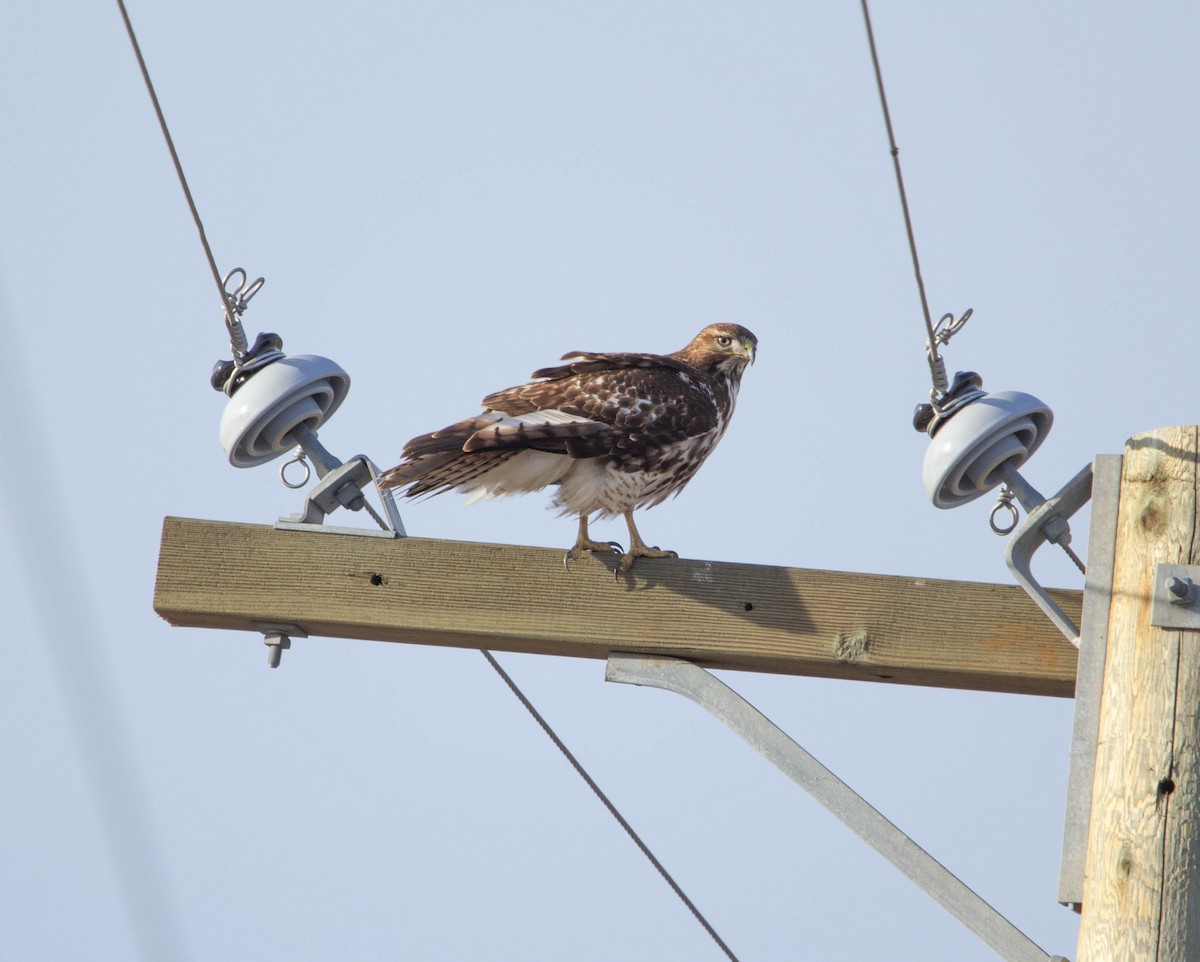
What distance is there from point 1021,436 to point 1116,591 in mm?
756

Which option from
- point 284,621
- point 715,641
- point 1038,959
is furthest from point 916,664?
point 284,621

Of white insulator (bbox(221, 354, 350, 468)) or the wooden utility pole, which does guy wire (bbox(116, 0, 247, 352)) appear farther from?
the wooden utility pole

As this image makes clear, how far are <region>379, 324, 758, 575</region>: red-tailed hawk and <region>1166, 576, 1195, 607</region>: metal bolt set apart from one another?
1.31 m

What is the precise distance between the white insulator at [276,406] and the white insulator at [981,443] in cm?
158

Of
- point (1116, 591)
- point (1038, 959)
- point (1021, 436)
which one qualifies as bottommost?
point (1038, 959)

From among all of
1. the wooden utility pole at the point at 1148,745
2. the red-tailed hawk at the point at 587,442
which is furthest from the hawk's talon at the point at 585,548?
the wooden utility pole at the point at 1148,745

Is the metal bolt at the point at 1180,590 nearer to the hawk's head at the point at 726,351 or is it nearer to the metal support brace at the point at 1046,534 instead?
the metal support brace at the point at 1046,534

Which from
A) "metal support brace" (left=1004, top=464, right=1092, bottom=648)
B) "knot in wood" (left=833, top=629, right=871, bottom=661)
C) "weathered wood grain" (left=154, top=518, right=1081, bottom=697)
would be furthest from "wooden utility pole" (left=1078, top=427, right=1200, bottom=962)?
"knot in wood" (left=833, top=629, right=871, bottom=661)

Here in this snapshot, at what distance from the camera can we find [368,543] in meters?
3.97

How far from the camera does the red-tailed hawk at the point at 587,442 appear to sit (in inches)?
165

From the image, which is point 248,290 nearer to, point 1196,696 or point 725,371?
point 725,371

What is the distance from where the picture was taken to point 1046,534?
365 centimetres

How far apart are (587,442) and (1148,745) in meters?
1.89

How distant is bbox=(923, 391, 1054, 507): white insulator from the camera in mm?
3859
